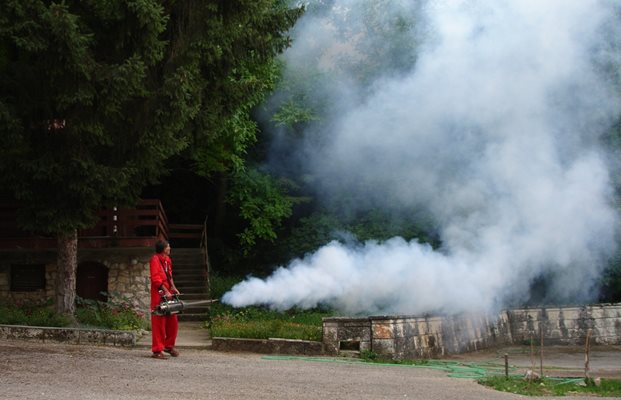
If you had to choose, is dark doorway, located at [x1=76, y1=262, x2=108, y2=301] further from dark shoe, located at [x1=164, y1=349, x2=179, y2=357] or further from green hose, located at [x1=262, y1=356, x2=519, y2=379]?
green hose, located at [x1=262, y1=356, x2=519, y2=379]

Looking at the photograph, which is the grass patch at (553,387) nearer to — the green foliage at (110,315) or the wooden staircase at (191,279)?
the green foliage at (110,315)

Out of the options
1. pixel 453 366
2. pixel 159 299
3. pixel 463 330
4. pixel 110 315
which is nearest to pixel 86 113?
pixel 159 299

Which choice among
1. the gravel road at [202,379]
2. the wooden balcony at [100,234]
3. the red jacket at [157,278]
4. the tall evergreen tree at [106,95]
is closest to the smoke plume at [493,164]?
the red jacket at [157,278]

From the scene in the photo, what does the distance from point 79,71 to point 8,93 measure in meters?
2.33

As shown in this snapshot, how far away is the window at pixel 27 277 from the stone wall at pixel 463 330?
883 centimetres

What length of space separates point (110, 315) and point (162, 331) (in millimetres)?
4974

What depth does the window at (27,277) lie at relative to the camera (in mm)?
18344

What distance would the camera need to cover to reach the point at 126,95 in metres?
12.7

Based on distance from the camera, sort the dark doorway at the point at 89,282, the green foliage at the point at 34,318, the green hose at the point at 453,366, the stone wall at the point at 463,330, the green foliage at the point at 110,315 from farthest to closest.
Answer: the dark doorway at the point at 89,282 < the green foliage at the point at 110,315 < the green foliage at the point at 34,318 < the stone wall at the point at 463,330 < the green hose at the point at 453,366

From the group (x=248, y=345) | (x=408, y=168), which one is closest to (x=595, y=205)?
(x=408, y=168)

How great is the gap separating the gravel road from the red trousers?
0.25 m

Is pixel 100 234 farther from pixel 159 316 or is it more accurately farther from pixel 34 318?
pixel 159 316

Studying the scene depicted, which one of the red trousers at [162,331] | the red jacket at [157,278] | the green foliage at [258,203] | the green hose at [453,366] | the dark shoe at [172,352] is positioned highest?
the green foliage at [258,203]

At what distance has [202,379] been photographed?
8992 millimetres
